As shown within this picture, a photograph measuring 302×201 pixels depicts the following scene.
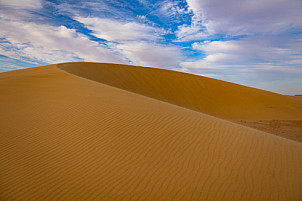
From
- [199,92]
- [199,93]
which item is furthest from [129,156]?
[199,92]

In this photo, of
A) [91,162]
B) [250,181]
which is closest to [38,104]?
[91,162]

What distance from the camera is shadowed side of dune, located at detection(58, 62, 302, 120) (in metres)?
18.2

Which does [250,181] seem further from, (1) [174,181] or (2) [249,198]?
(1) [174,181]

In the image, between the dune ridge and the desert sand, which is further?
Result: the dune ridge

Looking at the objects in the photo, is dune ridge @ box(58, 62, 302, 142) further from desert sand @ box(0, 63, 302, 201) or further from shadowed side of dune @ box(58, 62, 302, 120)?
desert sand @ box(0, 63, 302, 201)

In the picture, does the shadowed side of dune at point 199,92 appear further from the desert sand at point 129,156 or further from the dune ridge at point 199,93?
the desert sand at point 129,156

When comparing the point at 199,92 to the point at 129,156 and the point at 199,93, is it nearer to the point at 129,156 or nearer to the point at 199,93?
the point at 199,93

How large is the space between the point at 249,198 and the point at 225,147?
144 cm

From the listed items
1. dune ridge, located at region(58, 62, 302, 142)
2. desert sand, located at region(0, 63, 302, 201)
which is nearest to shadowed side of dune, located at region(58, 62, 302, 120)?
dune ridge, located at region(58, 62, 302, 142)

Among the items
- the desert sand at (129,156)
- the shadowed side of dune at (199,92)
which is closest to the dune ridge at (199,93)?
the shadowed side of dune at (199,92)

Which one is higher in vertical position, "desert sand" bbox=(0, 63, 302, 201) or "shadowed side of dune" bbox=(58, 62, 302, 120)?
"shadowed side of dune" bbox=(58, 62, 302, 120)

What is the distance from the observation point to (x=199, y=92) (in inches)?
930

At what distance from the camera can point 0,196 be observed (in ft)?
9.61

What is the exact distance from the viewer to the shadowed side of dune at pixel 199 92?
18.2m
